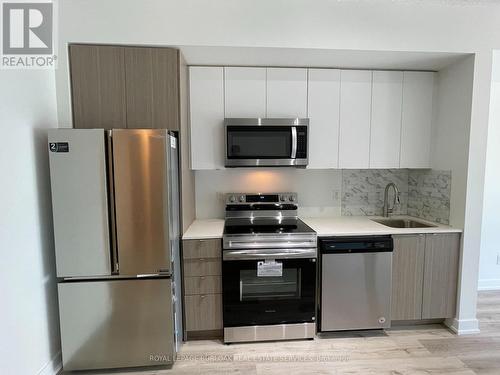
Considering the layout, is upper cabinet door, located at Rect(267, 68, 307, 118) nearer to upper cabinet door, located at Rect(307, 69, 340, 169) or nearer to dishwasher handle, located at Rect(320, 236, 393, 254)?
upper cabinet door, located at Rect(307, 69, 340, 169)

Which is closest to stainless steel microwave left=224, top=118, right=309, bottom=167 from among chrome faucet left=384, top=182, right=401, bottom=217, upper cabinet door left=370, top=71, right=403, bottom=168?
upper cabinet door left=370, top=71, right=403, bottom=168

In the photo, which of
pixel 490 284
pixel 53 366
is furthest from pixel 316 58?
pixel 490 284

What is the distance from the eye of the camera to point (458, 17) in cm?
220

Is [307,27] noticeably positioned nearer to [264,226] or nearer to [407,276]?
[264,226]

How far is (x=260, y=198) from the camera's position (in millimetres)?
2836

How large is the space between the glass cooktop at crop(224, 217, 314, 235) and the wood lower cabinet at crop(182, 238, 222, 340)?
0.75 feet

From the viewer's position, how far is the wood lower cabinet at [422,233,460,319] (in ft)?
7.84

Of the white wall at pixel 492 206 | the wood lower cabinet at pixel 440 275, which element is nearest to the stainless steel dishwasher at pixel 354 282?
the wood lower cabinet at pixel 440 275

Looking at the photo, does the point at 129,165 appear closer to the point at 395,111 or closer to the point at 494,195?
the point at 395,111

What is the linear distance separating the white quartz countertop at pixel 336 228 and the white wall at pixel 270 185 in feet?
0.55

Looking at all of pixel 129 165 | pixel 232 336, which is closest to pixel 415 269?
pixel 232 336

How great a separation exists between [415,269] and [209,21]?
2.66 metres

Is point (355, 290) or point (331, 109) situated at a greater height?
point (331, 109)

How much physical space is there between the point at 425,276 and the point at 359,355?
91 centimetres
